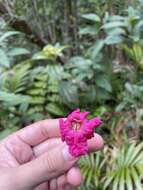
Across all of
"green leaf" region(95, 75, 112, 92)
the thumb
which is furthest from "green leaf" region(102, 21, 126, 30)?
the thumb

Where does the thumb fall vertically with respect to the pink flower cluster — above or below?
below

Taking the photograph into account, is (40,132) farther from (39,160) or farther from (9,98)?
(9,98)

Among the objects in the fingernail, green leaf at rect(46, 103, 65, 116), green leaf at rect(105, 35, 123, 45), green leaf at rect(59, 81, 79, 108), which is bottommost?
green leaf at rect(46, 103, 65, 116)

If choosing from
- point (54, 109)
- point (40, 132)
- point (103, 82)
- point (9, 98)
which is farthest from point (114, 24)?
point (40, 132)

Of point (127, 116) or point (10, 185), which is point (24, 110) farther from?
point (10, 185)

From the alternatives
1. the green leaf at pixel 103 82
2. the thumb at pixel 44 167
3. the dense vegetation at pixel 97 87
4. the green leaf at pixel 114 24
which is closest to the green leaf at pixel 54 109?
the dense vegetation at pixel 97 87

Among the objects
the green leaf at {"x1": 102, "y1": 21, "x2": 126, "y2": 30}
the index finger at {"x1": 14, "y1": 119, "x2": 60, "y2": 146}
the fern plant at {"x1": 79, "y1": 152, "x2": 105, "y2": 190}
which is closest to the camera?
the index finger at {"x1": 14, "y1": 119, "x2": 60, "y2": 146}

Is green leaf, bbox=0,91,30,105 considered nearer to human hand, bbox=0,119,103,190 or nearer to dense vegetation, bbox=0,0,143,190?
dense vegetation, bbox=0,0,143,190
